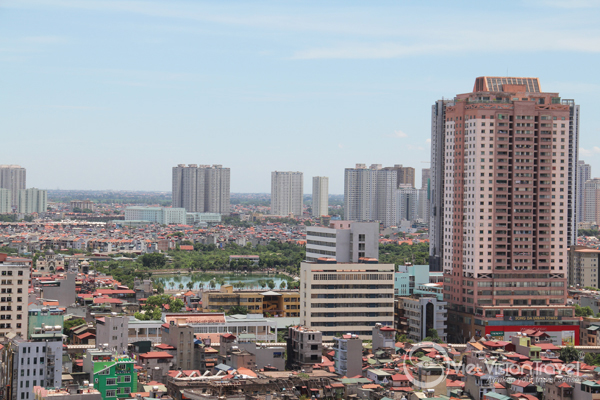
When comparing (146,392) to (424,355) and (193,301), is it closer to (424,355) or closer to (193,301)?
(424,355)

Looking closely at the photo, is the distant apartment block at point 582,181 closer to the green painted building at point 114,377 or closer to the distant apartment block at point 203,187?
the distant apartment block at point 203,187

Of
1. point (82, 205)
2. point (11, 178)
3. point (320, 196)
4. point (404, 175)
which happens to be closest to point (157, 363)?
point (404, 175)

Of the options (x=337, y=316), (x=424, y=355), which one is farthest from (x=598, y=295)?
(x=424, y=355)

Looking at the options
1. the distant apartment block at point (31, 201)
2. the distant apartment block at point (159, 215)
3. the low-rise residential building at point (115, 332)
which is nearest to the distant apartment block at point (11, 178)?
the distant apartment block at point (31, 201)

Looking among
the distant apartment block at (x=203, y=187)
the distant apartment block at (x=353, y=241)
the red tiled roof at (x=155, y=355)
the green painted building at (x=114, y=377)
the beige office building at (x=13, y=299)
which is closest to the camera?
the green painted building at (x=114, y=377)

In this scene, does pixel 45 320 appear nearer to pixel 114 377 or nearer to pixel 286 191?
pixel 114 377

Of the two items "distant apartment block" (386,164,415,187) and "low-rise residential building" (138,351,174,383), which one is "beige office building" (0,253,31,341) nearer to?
"low-rise residential building" (138,351,174,383)
